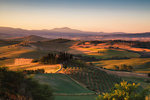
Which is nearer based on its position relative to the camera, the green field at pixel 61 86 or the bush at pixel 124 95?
the bush at pixel 124 95

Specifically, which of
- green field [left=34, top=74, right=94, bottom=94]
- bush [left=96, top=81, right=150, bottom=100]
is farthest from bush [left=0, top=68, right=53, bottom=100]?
green field [left=34, top=74, right=94, bottom=94]

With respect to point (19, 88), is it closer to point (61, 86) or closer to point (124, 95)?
point (124, 95)

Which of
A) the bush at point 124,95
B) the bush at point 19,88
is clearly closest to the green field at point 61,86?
the bush at point 19,88

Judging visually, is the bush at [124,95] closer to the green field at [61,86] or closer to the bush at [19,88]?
the bush at [19,88]

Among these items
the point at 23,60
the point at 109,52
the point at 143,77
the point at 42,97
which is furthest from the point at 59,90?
the point at 109,52

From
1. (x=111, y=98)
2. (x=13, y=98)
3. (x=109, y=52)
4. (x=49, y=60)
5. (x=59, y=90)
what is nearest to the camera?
(x=13, y=98)

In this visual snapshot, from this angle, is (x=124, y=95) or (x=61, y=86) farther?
(x=61, y=86)

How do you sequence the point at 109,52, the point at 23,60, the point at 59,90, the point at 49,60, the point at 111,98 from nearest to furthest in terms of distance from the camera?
1. the point at 111,98
2. the point at 59,90
3. the point at 49,60
4. the point at 23,60
5. the point at 109,52

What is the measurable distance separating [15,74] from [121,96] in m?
8.51

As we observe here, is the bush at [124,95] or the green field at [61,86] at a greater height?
the bush at [124,95]

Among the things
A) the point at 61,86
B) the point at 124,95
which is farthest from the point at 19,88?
Result: the point at 61,86

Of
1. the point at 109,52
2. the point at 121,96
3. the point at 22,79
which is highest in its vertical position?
the point at 22,79

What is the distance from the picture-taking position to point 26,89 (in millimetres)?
13258

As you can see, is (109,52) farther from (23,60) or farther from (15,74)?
(15,74)
